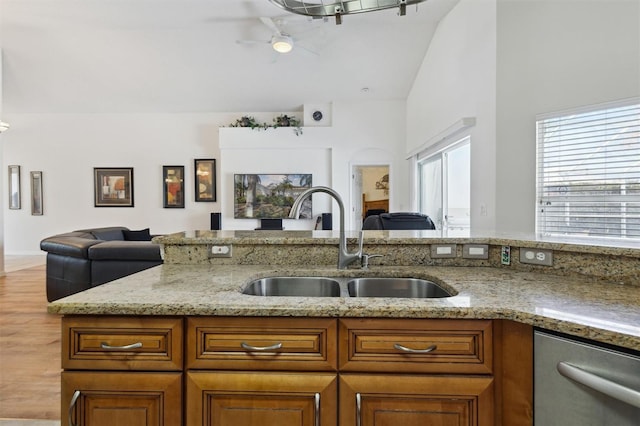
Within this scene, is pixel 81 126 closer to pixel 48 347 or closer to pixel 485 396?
pixel 48 347

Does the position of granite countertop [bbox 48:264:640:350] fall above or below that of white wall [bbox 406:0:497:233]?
below

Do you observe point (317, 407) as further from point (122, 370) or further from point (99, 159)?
point (99, 159)

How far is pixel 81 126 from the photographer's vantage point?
7320 millimetres

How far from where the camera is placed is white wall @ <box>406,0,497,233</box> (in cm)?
319

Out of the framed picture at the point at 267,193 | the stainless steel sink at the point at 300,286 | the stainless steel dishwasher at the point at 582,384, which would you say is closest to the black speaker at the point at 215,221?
the framed picture at the point at 267,193

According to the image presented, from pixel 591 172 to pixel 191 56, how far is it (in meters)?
5.83

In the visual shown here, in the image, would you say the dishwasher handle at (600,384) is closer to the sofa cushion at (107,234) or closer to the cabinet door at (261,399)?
the cabinet door at (261,399)

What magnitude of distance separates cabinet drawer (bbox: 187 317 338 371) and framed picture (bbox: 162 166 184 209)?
22.1ft

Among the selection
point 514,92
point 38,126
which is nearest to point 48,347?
point 514,92

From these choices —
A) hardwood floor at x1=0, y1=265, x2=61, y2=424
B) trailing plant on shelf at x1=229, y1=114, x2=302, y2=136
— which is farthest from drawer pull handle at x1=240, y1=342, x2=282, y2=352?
trailing plant on shelf at x1=229, y1=114, x2=302, y2=136

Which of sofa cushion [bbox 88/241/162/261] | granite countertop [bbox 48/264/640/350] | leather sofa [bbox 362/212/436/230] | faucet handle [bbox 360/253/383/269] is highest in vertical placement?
leather sofa [bbox 362/212/436/230]

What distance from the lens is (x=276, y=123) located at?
6.88 m

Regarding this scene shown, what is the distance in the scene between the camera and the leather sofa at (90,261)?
347cm

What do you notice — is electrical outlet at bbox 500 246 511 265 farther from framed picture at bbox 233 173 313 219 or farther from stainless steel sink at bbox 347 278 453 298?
framed picture at bbox 233 173 313 219
